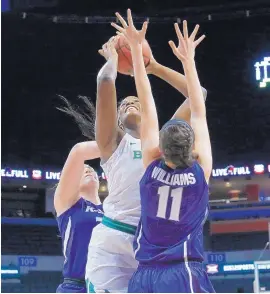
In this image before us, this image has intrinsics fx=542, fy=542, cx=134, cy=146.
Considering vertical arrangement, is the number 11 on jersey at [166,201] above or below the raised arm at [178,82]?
below

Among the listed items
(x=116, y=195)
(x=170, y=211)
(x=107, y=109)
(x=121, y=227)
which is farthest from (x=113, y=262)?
(x=107, y=109)

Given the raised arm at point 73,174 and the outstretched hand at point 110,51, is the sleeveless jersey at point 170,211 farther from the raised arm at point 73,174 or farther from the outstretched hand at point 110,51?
the raised arm at point 73,174

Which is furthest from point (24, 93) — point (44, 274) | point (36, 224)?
point (44, 274)

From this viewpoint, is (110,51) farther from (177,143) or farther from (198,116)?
(177,143)

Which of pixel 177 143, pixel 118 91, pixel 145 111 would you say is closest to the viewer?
pixel 177 143

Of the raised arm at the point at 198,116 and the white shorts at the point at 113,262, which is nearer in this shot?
the raised arm at the point at 198,116

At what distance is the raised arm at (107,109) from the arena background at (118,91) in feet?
58.7

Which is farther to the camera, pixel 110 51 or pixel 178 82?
pixel 178 82

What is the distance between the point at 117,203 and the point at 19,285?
686 inches

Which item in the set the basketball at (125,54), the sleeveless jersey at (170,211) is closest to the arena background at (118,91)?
the basketball at (125,54)

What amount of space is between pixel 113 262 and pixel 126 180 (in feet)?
1.23

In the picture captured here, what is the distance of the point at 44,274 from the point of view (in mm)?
19516

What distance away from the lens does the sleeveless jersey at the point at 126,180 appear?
2.49 m

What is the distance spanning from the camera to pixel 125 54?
2.76 metres
